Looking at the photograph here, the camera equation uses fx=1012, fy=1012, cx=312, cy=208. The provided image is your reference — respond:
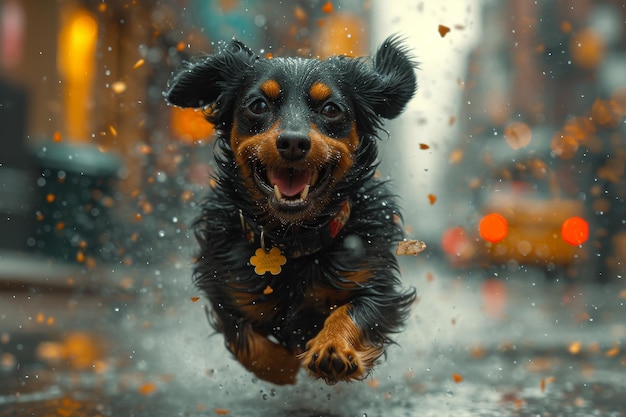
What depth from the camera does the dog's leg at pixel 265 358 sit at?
4.45m

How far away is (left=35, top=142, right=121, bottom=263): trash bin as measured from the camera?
11.2m

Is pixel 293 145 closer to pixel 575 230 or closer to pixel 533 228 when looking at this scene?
pixel 575 230

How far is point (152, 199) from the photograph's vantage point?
28.8ft

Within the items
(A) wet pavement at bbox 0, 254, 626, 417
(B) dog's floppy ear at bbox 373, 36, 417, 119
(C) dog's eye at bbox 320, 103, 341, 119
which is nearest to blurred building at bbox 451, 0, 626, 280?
(A) wet pavement at bbox 0, 254, 626, 417

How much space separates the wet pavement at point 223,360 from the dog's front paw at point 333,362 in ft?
3.58

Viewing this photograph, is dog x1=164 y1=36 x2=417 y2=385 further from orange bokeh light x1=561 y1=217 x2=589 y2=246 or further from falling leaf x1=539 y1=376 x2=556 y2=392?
orange bokeh light x1=561 y1=217 x2=589 y2=246

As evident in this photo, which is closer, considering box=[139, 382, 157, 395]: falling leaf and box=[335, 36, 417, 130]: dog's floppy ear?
box=[335, 36, 417, 130]: dog's floppy ear

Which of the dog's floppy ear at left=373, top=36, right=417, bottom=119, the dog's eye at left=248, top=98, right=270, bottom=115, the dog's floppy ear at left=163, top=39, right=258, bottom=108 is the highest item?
the dog's floppy ear at left=373, top=36, right=417, bottom=119

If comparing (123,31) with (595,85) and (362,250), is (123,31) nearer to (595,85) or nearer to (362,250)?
(362,250)

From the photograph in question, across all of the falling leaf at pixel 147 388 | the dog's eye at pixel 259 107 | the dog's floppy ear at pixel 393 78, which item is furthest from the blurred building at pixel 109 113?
the dog's eye at pixel 259 107

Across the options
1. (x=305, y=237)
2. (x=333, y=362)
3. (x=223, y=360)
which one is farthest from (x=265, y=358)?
(x=223, y=360)

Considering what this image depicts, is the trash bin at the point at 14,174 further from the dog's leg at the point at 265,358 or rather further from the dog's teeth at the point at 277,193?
the dog's teeth at the point at 277,193

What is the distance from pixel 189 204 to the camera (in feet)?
22.0

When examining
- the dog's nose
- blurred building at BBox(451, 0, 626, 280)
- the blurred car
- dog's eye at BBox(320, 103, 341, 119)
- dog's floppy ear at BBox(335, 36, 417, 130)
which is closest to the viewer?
the dog's nose
